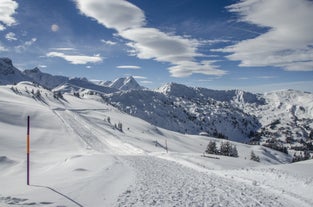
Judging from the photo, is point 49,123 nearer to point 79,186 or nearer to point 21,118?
point 21,118

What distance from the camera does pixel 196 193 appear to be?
16781mm

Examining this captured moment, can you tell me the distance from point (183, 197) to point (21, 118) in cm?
6960

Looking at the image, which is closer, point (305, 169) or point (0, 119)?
point (305, 169)

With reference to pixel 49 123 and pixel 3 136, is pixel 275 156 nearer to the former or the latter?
pixel 49 123

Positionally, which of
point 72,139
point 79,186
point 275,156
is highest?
point 79,186

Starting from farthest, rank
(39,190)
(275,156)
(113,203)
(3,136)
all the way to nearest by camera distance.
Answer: (275,156) < (3,136) < (39,190) < (113,203)

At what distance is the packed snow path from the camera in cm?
1475

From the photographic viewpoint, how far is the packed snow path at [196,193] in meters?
14.8

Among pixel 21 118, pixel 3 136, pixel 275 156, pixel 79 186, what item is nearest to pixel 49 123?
pixel 21 118

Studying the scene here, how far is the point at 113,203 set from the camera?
540 inches

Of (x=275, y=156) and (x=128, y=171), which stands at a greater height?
(x=128, y=171)

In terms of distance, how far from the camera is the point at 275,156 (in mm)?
177750

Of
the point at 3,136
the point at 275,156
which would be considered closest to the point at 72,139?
the point at 3,136

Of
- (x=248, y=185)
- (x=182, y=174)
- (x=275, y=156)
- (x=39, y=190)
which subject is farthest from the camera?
(x=275, y=156)
